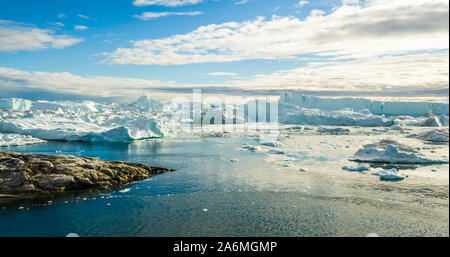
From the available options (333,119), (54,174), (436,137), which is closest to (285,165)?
(54,174)

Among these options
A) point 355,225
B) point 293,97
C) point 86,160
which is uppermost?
point 293,97

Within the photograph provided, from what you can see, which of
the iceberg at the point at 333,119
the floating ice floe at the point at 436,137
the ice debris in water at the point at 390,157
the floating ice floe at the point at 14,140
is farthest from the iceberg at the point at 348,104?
the floating ice floe at the point at 14,140

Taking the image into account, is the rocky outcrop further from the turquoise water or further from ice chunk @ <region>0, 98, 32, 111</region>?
ice chunk @ <region>0, 98, 32, 111</region>

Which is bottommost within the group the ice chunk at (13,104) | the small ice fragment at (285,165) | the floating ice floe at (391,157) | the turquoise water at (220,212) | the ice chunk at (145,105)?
the turquoise water at (220,212)

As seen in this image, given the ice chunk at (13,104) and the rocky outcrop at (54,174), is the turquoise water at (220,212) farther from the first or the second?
the ice chunk at (13,104)

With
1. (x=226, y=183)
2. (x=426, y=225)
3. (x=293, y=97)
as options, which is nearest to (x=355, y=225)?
(x=426, y=225)

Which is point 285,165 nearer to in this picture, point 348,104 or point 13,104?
point 348,104

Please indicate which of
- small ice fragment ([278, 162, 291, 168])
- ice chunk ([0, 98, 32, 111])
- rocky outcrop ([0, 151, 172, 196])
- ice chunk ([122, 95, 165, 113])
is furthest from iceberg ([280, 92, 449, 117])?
rocky outcrop ([0, 151, 172, 196])
